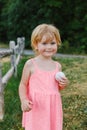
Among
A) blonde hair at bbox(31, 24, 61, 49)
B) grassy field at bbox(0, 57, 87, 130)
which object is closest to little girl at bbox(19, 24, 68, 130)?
blonde hair at bbox(31, 24, 61, 49)

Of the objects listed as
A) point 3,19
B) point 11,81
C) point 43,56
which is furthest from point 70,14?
point 43,56

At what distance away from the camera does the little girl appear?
4.06 m

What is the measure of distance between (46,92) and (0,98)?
3.35 meters

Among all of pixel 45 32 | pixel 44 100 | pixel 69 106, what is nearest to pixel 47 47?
pixel 45 32

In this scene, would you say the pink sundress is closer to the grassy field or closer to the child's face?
the child's face

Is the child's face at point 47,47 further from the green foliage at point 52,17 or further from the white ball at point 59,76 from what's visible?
the green foliage at point 52,17

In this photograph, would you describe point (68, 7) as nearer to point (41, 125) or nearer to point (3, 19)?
point (3, 19)

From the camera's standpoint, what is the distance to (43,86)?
13.4 ft

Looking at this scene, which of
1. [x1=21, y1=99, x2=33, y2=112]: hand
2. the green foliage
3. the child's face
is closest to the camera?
[x1=21, y1=99, x2=33, y2=112]: hand

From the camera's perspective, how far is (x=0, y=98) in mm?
7324

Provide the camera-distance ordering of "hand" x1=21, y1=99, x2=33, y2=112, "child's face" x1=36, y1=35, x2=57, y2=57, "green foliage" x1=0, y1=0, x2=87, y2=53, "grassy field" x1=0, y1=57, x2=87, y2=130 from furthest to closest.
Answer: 1. "green foliage" x1=0, y1=0, x2=87, y2=53
2. "grassy field" x1=0, y1=57, x2=87, y2=130
3. "child's face" x1=36, y1=35, x2=57, y2=57
4. "hand" x1=21, y1=99, x2=33, y2=112

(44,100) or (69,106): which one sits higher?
(44,100)

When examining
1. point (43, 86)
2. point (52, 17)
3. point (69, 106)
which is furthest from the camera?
point (52, 17)

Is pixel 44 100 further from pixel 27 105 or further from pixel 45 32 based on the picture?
pixel 45 32
